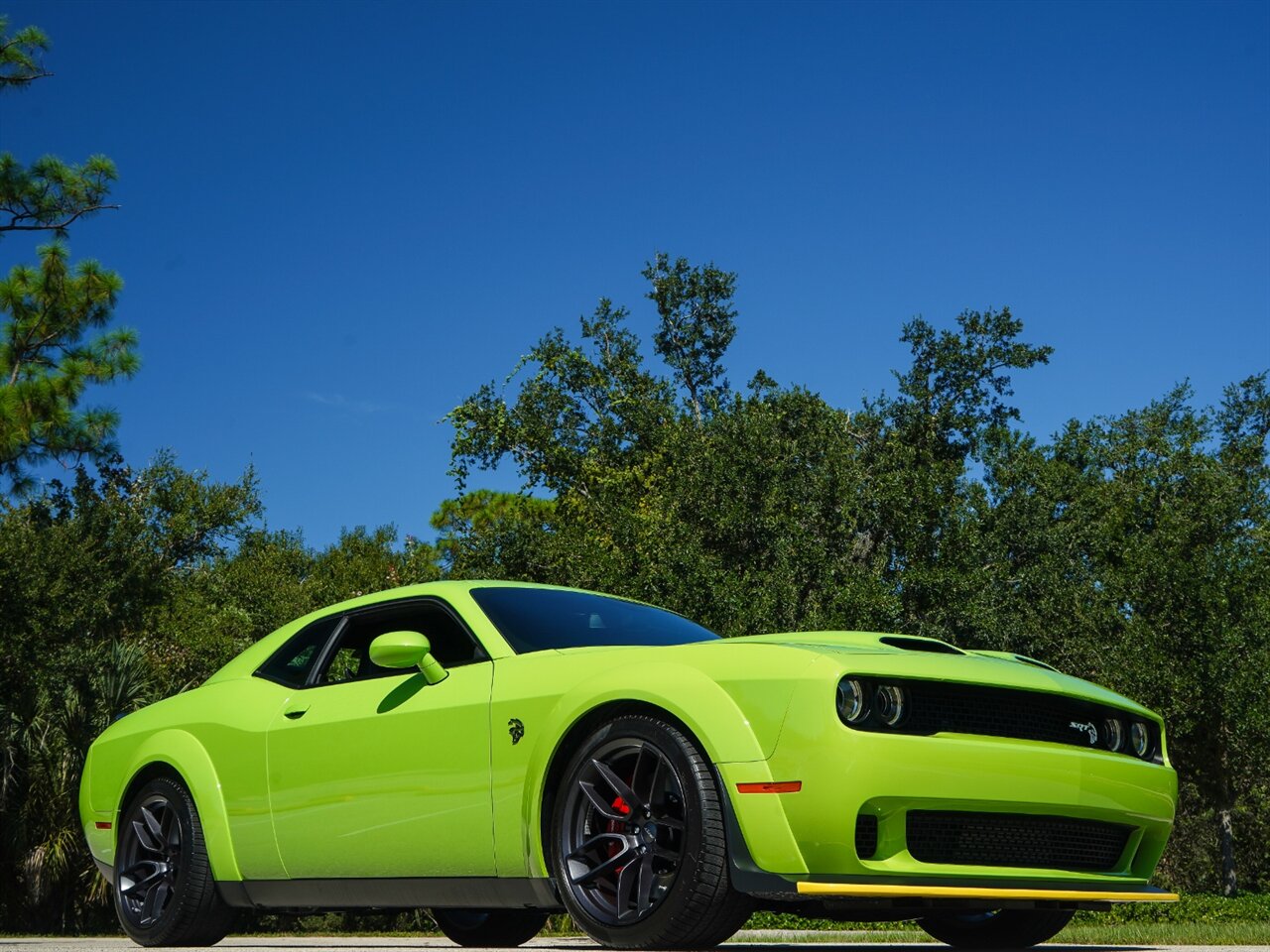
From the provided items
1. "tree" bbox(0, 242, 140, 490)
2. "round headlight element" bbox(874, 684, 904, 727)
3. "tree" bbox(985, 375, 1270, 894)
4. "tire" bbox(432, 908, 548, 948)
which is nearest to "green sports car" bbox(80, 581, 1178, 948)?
"round headlight element" bbox(874, 684, 904, 727)

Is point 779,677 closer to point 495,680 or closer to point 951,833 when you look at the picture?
point 951,833

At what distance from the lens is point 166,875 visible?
6609 millimetres

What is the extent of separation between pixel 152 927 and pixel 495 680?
2503mm

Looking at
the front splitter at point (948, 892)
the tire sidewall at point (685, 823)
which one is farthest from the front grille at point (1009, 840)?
the tire sidewall at point (685, 823)

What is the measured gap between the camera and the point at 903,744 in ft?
14.4

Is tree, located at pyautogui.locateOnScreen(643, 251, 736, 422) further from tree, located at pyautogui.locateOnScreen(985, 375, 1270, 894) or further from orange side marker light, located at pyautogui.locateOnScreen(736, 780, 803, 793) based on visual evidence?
orange side marker light, located at pyautogui.locateOnScreen(736, 780, 803, 793)

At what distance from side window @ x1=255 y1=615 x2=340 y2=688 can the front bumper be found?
8.88 ft

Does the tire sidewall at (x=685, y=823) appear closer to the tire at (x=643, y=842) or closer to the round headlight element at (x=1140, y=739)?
the tire at (x=643, y=842)

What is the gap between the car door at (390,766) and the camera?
523 cm

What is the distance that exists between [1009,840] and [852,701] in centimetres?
81

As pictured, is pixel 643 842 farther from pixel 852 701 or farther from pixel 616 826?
pixel 852 701

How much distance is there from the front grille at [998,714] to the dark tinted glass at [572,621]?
1.48 metres

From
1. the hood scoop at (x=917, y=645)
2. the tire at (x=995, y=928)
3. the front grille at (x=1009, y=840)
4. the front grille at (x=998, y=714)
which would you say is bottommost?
the tire at (x=995, y=928)

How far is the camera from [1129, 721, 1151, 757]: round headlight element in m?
5.30
